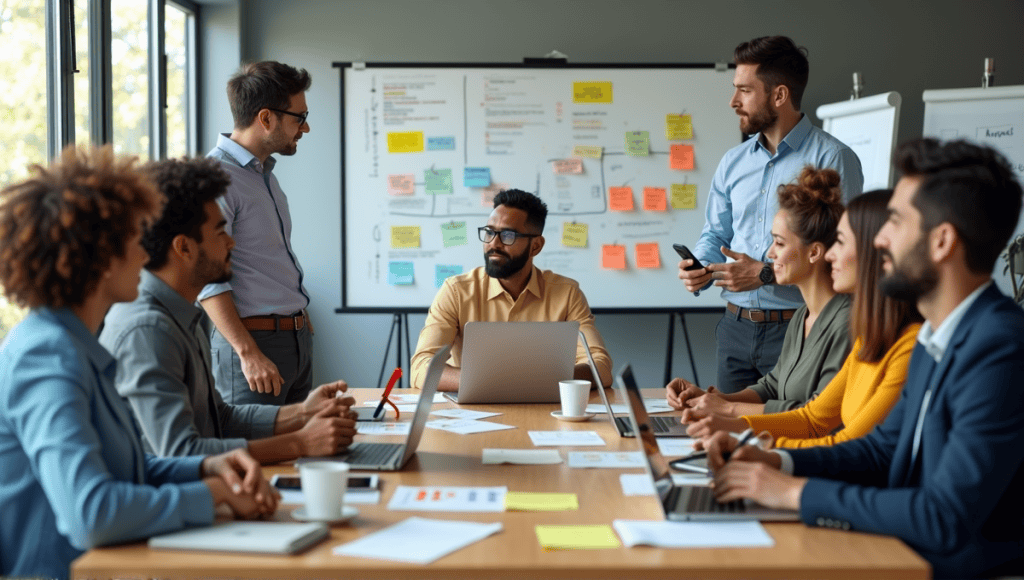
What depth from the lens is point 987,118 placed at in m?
4.13

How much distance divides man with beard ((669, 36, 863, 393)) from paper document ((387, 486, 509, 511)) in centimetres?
154

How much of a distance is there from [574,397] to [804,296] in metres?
0.71

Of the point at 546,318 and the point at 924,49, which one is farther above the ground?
the point at 924,49

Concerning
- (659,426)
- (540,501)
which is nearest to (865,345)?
(659,426)

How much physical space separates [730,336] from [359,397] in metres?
1.37

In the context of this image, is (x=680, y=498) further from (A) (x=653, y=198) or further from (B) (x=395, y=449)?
(A) (x=653, y=198)

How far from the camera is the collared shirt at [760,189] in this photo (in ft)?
10.0

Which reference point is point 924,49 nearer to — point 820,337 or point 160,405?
point 820,337

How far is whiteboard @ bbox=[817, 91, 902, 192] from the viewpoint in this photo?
162 inches

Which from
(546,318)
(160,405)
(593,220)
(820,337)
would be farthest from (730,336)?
(160,405)

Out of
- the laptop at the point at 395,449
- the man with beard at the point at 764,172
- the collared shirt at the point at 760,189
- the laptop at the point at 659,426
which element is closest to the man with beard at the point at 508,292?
the man with beard at the point at 764,172

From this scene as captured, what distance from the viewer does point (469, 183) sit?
14.8ft

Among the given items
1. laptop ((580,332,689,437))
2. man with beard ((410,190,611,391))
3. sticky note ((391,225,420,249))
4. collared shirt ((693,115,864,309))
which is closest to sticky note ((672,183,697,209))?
collared shirt ((693,115,864,309))

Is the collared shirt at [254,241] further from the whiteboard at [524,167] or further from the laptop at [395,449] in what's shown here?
the whiteboard at [524,167]
